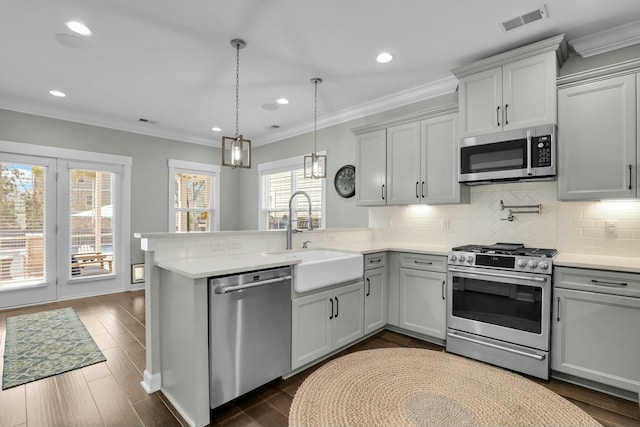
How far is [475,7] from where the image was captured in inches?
92.7

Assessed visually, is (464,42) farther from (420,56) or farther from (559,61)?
(559,61)

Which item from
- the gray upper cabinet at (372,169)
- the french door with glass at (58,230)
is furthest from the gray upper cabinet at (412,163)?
the french door with glass at (58,230)

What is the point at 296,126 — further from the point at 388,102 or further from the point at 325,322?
the point at 325,322

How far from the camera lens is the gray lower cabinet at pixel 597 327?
213 centimetres

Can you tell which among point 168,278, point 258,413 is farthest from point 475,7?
point 258,413

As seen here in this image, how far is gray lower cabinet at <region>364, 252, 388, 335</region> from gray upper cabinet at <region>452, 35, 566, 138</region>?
1.51m

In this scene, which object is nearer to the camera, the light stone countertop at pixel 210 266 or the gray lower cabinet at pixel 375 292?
the light stone countertop at pixel 210 266

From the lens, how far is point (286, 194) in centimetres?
575

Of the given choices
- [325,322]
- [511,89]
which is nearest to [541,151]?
[511,89]

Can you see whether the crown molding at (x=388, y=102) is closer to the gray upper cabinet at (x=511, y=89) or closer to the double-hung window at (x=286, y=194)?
the gray upper cabinet at (x=511, y=89)

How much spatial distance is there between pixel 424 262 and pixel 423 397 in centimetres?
130

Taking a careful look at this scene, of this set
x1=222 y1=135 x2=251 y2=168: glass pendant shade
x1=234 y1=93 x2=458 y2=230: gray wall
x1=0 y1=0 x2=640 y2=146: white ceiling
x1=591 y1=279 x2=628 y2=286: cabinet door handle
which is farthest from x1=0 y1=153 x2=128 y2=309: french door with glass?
x1=591 y1=279 x2=628 y2=286: cabinet door handle

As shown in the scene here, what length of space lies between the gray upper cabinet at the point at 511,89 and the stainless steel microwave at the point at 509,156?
0.27 ft

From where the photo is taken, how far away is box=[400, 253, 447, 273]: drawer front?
9.91 feet
